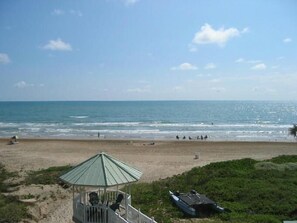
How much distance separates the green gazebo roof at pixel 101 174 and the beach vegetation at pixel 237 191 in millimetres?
4236

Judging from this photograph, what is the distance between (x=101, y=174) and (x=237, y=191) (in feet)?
30.9

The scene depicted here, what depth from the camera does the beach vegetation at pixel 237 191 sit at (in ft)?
51.5

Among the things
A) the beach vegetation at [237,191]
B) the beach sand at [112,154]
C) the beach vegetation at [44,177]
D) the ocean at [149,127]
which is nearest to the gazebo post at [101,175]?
the beach vegetation at [237,191]

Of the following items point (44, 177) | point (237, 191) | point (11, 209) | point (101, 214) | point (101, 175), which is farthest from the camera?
point (44, 177)

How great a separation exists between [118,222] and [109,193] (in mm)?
3926

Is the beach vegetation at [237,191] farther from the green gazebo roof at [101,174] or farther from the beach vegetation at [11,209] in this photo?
the beach vegetation at [11,209]

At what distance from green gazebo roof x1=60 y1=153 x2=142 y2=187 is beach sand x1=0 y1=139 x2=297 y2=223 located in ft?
17.8

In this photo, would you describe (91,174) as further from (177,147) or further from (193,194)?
(177,147)

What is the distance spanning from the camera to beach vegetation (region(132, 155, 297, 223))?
51.5ft

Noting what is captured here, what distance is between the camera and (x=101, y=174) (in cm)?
1139

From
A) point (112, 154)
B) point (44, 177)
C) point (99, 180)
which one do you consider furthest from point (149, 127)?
point (99, 180)

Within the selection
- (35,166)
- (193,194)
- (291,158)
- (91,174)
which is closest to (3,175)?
(35,166)

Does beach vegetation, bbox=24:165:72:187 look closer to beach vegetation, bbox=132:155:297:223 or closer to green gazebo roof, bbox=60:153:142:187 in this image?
beach vegetation, bbox=132:155:297:223

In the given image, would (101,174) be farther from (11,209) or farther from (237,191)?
(237,191)
